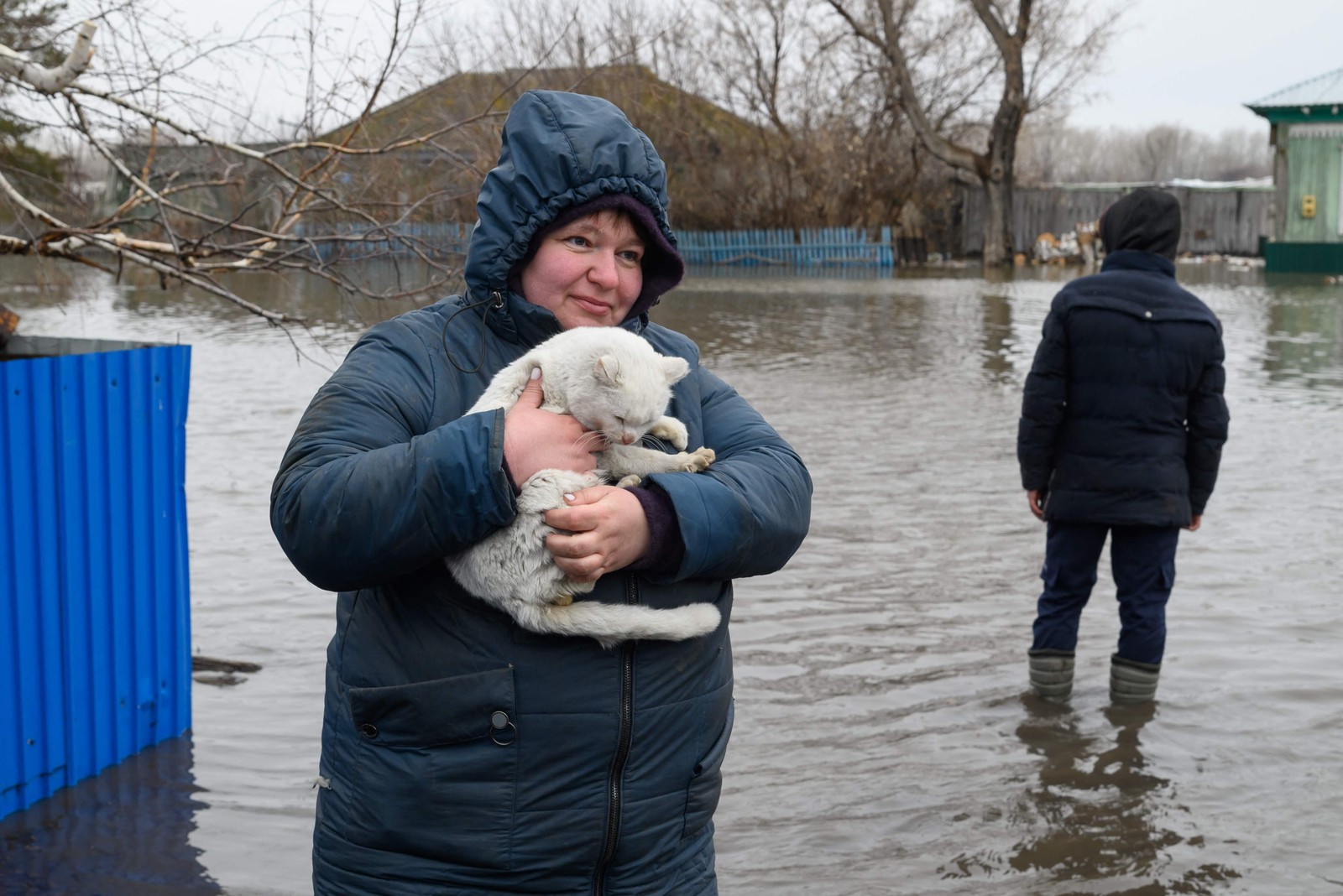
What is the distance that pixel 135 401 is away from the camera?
16.4ft

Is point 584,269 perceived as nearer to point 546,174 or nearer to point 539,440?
point 546,174

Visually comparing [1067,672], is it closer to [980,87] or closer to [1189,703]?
[1189,703]

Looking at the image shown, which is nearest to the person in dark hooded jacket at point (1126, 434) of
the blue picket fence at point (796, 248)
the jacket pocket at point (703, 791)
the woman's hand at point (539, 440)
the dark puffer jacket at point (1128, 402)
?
the dark puffer jacket at point (1128, 402)

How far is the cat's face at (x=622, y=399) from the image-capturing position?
8.13ft

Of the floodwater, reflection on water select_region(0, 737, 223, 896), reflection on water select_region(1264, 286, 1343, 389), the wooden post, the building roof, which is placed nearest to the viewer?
reflection on water select_region(0, 737, 223, 896)

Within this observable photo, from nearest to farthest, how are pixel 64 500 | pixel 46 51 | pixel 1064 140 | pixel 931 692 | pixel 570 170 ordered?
pixel 570 170 → pixel 64 500 → pixel 46 51 → pixel 931 692 → pixel 1064 140

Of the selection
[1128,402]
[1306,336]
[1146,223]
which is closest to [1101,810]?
[1128,402]

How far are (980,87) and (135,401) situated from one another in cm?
4120

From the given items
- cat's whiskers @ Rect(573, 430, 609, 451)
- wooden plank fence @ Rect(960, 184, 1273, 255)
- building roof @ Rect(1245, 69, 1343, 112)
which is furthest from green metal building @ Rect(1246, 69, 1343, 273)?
cat's whiskers @ Rect(573, 430, 609, 451)

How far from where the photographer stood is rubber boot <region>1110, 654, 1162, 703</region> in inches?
231

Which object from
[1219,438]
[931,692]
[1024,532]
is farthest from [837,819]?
[1024,532]

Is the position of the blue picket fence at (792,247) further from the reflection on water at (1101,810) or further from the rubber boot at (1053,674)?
the reflection on water at (1101,810)

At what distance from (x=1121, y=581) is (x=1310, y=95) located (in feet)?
103

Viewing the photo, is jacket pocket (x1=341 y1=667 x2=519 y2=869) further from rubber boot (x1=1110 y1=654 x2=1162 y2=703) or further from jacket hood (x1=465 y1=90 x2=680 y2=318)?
rubber boot (x1=1110 y1=654 x2=1162 y2=703)
